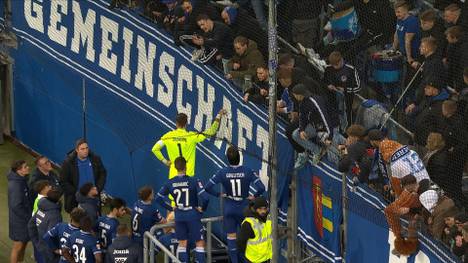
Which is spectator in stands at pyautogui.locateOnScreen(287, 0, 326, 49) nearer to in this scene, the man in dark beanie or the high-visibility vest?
the man in dark beanie

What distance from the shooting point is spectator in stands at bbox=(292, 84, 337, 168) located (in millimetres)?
14547

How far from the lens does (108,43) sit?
19125 mm

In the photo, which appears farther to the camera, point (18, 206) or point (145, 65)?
point (145, 65)

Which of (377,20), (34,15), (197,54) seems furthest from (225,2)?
(34,15)

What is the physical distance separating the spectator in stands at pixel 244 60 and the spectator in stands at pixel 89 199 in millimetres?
2279

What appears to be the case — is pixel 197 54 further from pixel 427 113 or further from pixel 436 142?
pixel 436 142

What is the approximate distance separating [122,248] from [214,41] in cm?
335

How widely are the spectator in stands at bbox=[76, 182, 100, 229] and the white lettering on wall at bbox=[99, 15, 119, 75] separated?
2.91 m

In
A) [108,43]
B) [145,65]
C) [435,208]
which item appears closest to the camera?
[435,208]

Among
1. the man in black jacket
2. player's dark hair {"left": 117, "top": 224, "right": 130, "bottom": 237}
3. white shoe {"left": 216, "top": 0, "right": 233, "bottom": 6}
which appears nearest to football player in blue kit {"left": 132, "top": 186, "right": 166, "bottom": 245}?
player's dark hair {"left": 117, "top": 224, "right": 130, "bottom": 237}

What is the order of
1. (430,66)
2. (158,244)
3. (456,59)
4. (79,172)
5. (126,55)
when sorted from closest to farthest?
1. (456,59)
2. (430,66)
3. (158,244)
4. (79,172)
5. (126,55)

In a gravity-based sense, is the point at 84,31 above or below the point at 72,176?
above

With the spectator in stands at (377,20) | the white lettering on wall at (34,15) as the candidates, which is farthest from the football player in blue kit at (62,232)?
the white lettering on wall at (34,15)

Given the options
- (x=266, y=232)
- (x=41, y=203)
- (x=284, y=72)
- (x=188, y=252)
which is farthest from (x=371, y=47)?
(x=41, y=203)
